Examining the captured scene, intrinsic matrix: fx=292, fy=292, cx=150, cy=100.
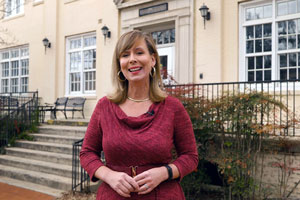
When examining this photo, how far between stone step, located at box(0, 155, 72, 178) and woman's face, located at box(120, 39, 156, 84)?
5.50 m

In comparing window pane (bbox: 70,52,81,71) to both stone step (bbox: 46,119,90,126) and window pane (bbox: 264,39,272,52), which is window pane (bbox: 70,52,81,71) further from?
window pane (bbox: 264,39,272,52)

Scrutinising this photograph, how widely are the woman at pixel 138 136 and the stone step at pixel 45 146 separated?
6.28 meters

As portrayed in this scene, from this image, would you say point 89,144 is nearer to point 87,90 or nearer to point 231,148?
point 231,148

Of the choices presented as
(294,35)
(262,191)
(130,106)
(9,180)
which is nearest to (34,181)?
(9,180)

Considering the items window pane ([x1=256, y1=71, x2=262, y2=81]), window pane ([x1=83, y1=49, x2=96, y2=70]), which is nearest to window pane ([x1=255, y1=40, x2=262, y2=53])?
window pane ([x1=256, y1=71, x2=262, y2=81])

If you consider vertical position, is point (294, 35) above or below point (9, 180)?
above

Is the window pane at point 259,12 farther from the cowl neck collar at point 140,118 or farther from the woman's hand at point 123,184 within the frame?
the woman's hand at point 123,184

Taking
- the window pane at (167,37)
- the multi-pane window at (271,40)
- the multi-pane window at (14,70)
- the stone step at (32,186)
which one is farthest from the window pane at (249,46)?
the multi-pane window at (14,70)

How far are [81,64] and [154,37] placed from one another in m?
3.48

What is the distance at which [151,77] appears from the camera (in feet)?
6.03

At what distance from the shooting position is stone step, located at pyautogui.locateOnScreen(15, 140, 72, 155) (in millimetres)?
7755

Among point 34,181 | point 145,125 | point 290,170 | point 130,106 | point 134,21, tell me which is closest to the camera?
point 145,125

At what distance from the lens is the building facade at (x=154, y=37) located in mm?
7512

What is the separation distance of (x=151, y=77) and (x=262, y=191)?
4114mm
